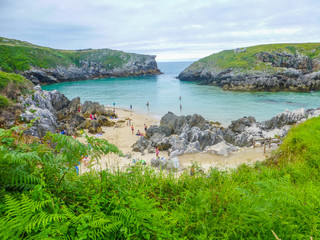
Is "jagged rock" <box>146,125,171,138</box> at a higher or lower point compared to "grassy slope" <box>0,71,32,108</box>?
lower

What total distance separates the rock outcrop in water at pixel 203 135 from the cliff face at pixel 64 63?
85.7 meters

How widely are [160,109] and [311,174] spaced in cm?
3796

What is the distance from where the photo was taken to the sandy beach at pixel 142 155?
11.4 metres

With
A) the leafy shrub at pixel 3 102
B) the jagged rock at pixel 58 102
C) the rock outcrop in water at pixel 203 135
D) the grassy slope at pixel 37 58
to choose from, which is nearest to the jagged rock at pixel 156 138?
the rock outcrop in water at pixel 203 135

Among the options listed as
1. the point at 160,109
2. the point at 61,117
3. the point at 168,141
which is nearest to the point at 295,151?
the point at 168,141

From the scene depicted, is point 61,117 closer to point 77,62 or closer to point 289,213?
point 289,213

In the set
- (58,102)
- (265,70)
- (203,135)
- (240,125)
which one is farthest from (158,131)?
(265,70)

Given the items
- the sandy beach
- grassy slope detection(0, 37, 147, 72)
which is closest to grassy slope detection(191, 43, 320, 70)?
the sandy beach

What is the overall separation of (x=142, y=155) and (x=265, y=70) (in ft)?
219

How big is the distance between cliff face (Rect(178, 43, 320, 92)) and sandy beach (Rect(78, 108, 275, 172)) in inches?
1705

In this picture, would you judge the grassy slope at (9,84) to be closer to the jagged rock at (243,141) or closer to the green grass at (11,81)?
the green grass at (11,81)

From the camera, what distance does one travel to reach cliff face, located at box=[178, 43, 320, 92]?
58.8m

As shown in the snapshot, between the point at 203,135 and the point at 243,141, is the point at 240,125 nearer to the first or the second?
the point at 243,141

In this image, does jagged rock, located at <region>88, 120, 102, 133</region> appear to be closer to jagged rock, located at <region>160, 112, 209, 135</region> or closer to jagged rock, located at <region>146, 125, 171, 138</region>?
jagged rock, located at <region>146, 125, 171, 138</region>
